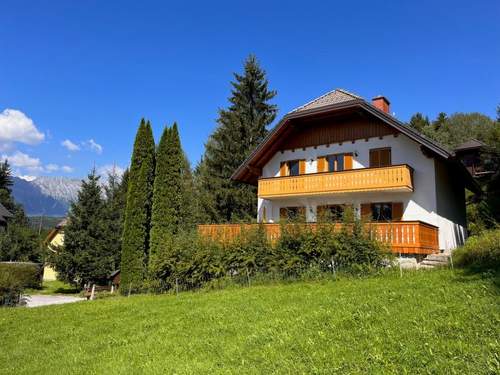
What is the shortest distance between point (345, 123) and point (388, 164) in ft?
10.00

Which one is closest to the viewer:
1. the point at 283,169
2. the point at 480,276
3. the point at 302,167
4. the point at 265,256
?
the point at 480,276

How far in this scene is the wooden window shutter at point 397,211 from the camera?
60.2 ft

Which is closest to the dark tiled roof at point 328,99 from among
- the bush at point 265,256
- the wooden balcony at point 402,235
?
the wooden balcony at point 402,235

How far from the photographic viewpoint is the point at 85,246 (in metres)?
27.1

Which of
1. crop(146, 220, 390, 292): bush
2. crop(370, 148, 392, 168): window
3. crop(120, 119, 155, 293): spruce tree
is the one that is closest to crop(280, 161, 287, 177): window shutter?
crop(370, 148, 392, 168): window

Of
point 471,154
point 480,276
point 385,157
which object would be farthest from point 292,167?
point 471,154

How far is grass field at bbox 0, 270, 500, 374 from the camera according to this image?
208 inches

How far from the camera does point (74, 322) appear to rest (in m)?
10.7

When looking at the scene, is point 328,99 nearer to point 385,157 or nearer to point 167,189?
point 385,157

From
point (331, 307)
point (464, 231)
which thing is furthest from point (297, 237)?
point (464, 231)

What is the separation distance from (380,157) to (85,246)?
19247 mm

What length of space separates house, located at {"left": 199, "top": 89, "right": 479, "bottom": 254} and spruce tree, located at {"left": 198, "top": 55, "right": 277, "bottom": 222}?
17.2 ft

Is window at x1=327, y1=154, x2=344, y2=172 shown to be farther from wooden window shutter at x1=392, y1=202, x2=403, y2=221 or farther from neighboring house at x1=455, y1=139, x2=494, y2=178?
neighboring house at x1=455, y1=139, x2=494, y2=178

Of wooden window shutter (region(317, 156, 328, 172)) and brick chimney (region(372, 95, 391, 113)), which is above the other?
brick chimney (region(372, 95, 391, 113))
